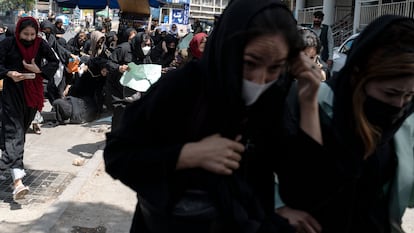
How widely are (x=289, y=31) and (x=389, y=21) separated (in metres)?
0.42

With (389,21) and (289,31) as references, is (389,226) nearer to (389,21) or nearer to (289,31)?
(389,21)

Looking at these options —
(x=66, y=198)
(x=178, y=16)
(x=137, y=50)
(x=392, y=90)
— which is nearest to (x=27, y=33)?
(x=66, y=198)

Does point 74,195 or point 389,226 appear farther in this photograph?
point 74,195

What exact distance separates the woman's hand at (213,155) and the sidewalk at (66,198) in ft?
9.57


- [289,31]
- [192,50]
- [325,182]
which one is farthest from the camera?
[192,50]

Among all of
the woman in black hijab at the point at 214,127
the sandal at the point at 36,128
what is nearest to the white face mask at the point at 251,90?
the woman in black hijab at the point at 214,127

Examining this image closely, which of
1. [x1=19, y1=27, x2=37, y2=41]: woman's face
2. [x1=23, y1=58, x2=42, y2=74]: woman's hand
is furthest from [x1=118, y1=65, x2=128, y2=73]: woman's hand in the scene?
[x1=19, y1=27, x2=37, y2=41]: woman's face

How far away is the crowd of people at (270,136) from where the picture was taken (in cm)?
147

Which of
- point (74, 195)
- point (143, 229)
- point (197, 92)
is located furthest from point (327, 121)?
point (74, 195)

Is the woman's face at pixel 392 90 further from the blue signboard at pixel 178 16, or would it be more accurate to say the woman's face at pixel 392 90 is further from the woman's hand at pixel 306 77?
the blue signboard at pixel 178 16

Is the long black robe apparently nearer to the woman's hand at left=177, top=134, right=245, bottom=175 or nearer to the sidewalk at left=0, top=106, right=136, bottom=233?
the sidewalk at left=0, top=106, right=136, bottom=233

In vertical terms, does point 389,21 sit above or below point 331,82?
above

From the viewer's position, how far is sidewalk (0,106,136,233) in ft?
14.0

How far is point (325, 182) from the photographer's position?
1.61 meters
